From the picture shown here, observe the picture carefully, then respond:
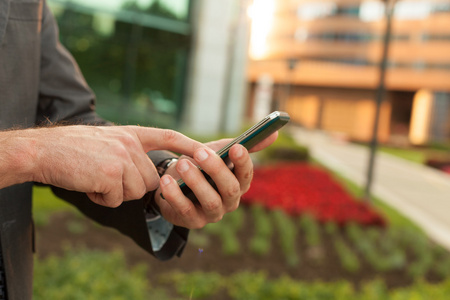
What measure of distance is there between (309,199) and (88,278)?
508cm

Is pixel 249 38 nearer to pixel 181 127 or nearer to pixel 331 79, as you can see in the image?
pixel 181 127

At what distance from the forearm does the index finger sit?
0.70ft

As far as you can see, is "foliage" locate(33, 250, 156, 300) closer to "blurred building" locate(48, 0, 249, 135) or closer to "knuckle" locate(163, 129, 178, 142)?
"knuckle" locate(163, 129, 178, 142)

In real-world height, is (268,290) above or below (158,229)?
below

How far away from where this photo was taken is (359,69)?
5275 cm

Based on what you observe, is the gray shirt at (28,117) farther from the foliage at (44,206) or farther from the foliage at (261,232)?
the foliage at (44,206)

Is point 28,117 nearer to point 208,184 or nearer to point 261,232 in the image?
point 208,184

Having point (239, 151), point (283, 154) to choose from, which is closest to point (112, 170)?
point (239, 151)

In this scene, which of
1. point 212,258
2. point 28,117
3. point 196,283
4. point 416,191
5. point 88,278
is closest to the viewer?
point 28,117

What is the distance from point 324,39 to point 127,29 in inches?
1793

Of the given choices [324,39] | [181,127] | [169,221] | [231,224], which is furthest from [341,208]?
[324,39]

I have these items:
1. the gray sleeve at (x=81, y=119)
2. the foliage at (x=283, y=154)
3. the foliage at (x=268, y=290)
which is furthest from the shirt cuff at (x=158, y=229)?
the foliage at (x=283, y=154)

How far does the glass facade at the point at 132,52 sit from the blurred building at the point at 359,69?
32.2m

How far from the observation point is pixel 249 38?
59.6 feet
